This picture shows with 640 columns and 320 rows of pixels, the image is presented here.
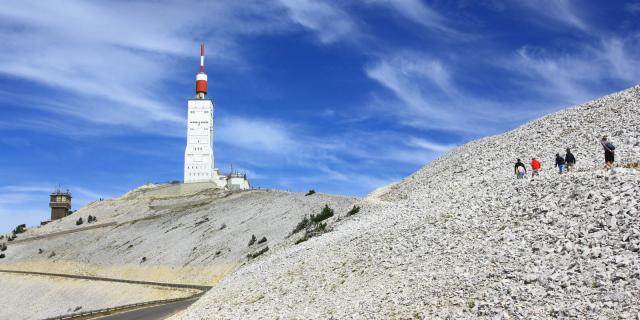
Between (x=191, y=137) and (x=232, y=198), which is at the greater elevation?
(x=191, y=137)

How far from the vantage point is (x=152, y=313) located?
45938 millimetres

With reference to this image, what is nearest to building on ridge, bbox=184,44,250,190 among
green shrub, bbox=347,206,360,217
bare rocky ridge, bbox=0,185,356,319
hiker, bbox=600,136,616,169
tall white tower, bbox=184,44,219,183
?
tall white tower, bbox=184,44,219,183

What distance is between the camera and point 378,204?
53281 millimetres

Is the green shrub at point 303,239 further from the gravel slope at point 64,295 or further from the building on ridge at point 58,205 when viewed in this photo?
the building on ridge at point 58,205

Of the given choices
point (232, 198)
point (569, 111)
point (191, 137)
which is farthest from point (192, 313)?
point (191, 137)

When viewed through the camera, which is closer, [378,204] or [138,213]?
[378,204]

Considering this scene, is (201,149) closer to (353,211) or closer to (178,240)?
(178,240)

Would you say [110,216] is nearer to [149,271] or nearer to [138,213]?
[138,213]

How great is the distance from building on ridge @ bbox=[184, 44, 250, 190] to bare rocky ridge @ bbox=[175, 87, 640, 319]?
11300 cm

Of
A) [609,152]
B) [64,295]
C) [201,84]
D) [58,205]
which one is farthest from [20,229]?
[609,152]

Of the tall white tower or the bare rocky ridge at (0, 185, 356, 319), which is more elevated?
the tall white tower

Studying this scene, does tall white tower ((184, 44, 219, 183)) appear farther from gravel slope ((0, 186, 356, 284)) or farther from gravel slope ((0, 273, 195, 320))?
gravel slope ((0, 273, 195, 320))

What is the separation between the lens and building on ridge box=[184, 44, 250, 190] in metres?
155

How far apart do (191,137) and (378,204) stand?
4443 inches
